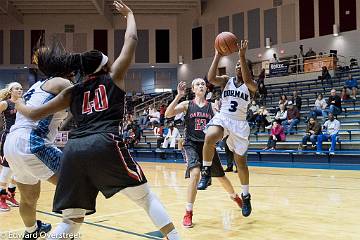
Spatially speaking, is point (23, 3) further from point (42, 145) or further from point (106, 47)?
point (42, 145)

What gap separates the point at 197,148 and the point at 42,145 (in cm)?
216

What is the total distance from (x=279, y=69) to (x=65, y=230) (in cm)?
2116

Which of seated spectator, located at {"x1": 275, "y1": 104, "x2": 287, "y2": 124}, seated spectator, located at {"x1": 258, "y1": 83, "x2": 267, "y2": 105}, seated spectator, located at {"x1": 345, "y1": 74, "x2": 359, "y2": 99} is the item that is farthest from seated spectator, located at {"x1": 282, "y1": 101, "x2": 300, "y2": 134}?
seated spectator, located at {"x1": 258, "y1": 83, "x2": 267, "y2": 105}

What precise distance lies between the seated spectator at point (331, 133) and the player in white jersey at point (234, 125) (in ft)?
27.6

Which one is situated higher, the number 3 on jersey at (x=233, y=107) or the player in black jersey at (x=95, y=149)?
the number 3 on jersey at (x=233, y=107)

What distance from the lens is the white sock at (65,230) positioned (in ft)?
8.64

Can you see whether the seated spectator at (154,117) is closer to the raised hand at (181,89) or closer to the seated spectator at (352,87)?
the seated spectator at (352,87)

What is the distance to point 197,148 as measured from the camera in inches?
208

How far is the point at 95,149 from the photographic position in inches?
101

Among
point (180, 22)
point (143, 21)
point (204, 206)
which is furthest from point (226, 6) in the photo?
point (204, 206)

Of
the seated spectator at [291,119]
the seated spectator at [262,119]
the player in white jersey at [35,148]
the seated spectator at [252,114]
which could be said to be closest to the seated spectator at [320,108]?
the seated spectator at [291,119]

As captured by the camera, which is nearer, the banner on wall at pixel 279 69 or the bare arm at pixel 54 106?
the bare arm at pixel 54 106

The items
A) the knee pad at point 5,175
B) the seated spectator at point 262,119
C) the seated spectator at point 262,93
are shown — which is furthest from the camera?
the seated spectator at point 262,93

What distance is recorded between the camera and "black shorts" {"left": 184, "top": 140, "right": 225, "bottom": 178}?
515 cm
